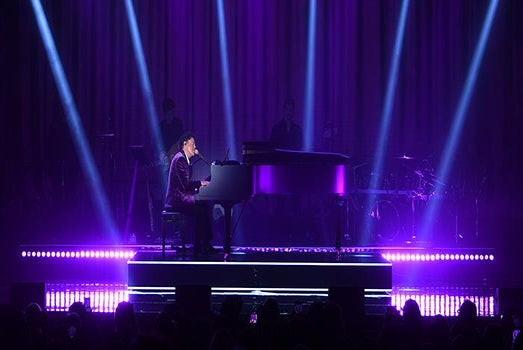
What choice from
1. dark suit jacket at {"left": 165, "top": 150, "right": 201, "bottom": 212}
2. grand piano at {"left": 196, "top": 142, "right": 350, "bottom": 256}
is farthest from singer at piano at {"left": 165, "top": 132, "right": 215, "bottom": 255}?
grand piano at {"left": 196, "top": 142, "right": 350, "bottom": 256}

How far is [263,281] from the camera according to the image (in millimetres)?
7969

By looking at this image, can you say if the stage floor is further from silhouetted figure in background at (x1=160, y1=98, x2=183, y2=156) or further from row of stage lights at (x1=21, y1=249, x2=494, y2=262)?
silhouetted figure in background at (x1=160, y1=98, x2=183, y2=156)

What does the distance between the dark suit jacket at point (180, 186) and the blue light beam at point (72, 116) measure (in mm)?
3468

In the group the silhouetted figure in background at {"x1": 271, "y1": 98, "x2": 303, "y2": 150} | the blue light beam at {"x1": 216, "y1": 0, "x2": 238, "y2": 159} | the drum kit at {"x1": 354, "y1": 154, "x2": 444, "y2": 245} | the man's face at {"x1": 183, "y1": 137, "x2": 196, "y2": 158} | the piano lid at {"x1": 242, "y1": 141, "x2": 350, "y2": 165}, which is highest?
the blue light beam at {"x1": 216, "y1": 0, "x2": 238, "y2": 159}

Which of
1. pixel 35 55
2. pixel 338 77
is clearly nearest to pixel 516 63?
→ pixel 338 77

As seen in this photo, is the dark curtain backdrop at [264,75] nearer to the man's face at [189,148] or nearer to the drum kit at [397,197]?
the drum kit at [397,197]

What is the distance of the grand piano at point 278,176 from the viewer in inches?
328

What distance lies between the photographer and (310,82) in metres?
12.3

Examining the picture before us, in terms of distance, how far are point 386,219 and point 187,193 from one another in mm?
3594

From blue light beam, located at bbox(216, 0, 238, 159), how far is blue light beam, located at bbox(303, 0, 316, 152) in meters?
1.08

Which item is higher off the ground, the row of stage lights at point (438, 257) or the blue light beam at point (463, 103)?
the blue light beam at point (463, 103)

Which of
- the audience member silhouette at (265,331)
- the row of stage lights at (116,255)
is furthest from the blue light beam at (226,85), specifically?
the audience member silhouette at (265,331)

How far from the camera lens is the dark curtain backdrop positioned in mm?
11977

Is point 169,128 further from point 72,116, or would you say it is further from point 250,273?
point 250,273
